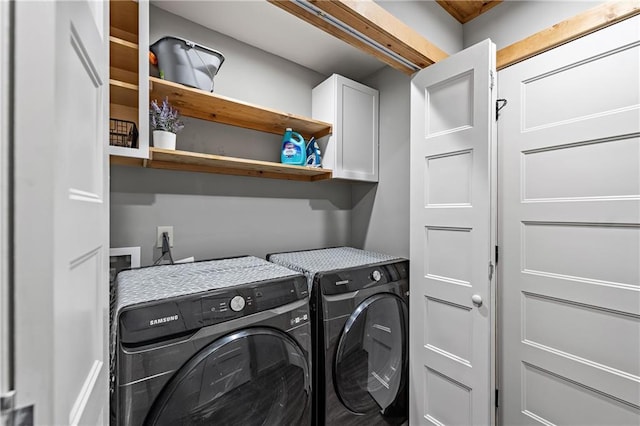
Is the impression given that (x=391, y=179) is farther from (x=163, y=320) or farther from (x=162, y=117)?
(x=163, y=320)

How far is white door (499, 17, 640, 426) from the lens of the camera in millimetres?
1167

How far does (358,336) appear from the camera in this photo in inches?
56.5

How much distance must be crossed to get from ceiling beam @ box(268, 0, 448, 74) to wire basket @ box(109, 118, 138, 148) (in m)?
0.87

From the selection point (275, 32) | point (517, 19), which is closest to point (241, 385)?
point (275, 32)

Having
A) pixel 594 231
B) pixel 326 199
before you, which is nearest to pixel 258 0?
pixel 326 199

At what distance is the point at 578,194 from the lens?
129 centimetres

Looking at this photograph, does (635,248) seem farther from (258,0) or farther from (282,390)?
(258,0)

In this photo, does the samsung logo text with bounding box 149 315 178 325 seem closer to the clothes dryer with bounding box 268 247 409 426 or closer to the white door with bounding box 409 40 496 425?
the clothes dryer with bounding box 268 247 409 426

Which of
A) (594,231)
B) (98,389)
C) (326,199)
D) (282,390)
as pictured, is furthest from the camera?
(326,199)

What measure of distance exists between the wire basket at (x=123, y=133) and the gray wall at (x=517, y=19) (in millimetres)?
2057

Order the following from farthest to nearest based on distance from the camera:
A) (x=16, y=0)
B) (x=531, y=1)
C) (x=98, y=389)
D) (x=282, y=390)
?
(x=531, y=1) < (x=282, y=390) < (x=98, y=389) < (x=16, y=0)

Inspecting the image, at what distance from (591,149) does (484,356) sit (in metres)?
1.11

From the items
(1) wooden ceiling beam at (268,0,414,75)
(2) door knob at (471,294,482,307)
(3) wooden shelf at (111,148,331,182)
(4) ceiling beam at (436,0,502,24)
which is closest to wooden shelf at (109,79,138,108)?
(3) wooden shelf at (111,148,331,182)

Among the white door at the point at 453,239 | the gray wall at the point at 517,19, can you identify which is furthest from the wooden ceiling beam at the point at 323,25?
the gray wall at the point at 517,19
